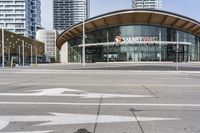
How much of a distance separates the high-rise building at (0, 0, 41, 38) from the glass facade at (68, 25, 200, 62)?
199 ft

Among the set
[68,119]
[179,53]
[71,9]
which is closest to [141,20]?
[179,53]

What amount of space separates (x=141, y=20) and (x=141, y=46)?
6200 millimetres

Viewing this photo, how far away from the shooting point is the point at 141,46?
276ft

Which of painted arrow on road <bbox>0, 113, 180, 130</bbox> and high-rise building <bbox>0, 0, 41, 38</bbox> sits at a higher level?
high-rise building <bbox>0, 0, 41, 38</bbox>

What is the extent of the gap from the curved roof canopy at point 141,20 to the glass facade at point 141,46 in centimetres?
108

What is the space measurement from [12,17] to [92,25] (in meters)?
73.8

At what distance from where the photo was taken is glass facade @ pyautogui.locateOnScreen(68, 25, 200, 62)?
8388 cm

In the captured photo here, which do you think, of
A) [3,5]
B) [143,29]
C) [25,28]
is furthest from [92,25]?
[25,28]

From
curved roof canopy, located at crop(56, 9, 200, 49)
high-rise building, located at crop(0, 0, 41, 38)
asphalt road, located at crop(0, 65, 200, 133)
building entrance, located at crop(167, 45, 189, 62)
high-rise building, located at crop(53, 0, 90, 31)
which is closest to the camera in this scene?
asphalt road, located at crop(0, 65, 200, 133)

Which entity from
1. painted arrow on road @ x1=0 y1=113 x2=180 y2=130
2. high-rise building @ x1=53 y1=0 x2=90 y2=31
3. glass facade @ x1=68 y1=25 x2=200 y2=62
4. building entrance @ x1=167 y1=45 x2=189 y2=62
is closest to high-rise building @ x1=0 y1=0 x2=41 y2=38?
high-rise building @ x1=53 y1=0 x2=90 y2=31

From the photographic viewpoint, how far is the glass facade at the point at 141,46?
3302 inches

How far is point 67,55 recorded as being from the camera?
9575cm

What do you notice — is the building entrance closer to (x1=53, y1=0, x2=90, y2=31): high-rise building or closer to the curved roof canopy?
the curved roof canopy

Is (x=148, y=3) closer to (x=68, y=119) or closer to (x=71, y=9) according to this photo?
(x=71, y=9)
